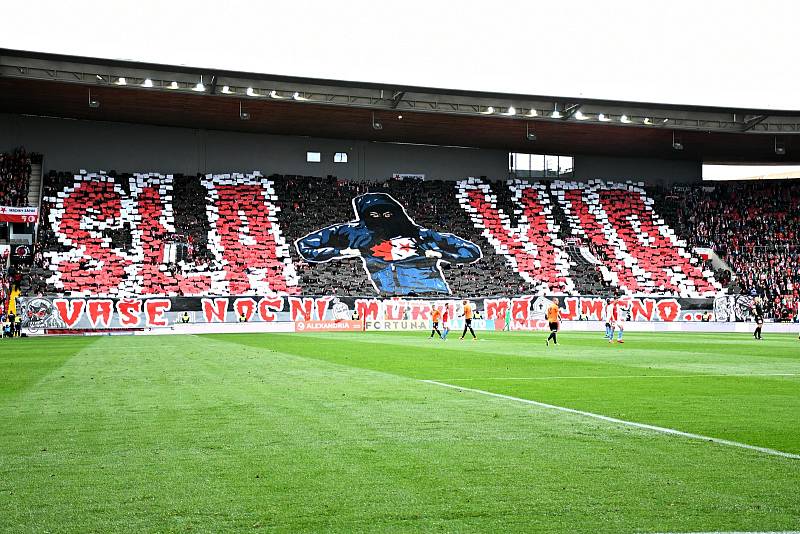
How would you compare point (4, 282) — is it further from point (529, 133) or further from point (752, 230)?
point (752, 230)

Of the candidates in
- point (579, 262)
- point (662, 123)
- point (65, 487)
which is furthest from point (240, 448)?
point (662, 123)

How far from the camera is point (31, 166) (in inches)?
2362

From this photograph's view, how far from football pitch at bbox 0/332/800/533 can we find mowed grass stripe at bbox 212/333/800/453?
0.30ft

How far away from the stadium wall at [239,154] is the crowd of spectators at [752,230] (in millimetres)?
5012

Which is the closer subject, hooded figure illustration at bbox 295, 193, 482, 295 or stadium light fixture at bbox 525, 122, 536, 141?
hooded figure illustration at bbox 295, 193, 482, 295

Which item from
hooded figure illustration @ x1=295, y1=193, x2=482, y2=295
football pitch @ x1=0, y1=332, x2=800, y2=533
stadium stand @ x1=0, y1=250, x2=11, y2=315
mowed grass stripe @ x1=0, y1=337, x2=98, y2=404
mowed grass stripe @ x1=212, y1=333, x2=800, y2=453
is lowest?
mowed grass stripe @ x1=0, y1=337, x2=98, y2=404

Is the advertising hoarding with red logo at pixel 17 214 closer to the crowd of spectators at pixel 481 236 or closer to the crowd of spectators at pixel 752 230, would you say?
the crowd of spectators at pixel 481 236

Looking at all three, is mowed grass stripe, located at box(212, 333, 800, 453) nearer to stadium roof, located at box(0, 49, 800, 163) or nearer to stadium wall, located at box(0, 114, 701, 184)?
stadium roof, located at box(0, 49, 800, 163)

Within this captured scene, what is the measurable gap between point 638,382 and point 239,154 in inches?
2109

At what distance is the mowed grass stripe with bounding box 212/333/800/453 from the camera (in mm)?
10695

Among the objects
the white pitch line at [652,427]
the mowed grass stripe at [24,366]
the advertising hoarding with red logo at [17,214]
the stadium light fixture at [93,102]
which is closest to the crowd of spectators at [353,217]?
the stadium light fixture at [93,102]

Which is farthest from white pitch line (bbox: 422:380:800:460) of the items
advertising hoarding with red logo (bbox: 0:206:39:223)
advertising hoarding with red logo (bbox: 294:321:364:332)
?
advertising hoarding with red logo (bbox: 0:206:39:223)

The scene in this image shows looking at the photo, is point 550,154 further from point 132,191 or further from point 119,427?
point 119,427

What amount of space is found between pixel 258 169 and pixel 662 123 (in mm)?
29412
